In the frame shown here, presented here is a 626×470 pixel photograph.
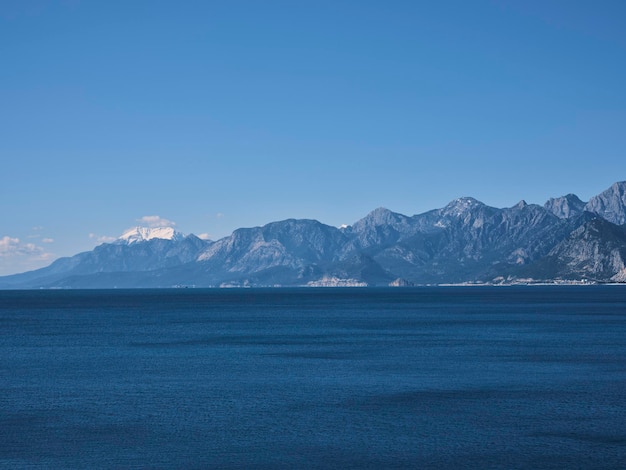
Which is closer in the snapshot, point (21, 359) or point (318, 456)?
point (318, 456)

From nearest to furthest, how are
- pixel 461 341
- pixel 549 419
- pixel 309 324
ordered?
pixel 549 419 < pixel 461 341 < pixel 309 324

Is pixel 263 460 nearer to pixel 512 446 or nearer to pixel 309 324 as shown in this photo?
pixel 512 446

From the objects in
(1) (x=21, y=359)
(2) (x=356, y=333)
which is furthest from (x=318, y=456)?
(2) (x=356, y=333)

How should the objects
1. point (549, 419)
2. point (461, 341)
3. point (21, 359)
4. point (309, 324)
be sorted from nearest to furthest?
point (549, 419)
point (21, 359)
point (461, 341)
point (309, 324)

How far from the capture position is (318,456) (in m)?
53.9

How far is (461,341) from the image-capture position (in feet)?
441

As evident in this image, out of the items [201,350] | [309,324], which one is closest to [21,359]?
[201,350]

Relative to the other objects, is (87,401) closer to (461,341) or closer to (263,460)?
(263,460)

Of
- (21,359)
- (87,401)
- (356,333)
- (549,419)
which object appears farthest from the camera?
(356,333)

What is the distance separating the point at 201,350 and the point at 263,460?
7065 centimetres

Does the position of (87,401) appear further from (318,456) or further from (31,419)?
(318,456)

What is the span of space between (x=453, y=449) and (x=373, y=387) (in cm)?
2562

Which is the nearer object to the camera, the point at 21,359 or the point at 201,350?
the point at 21,359

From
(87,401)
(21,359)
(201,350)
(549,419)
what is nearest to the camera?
(549,419)
